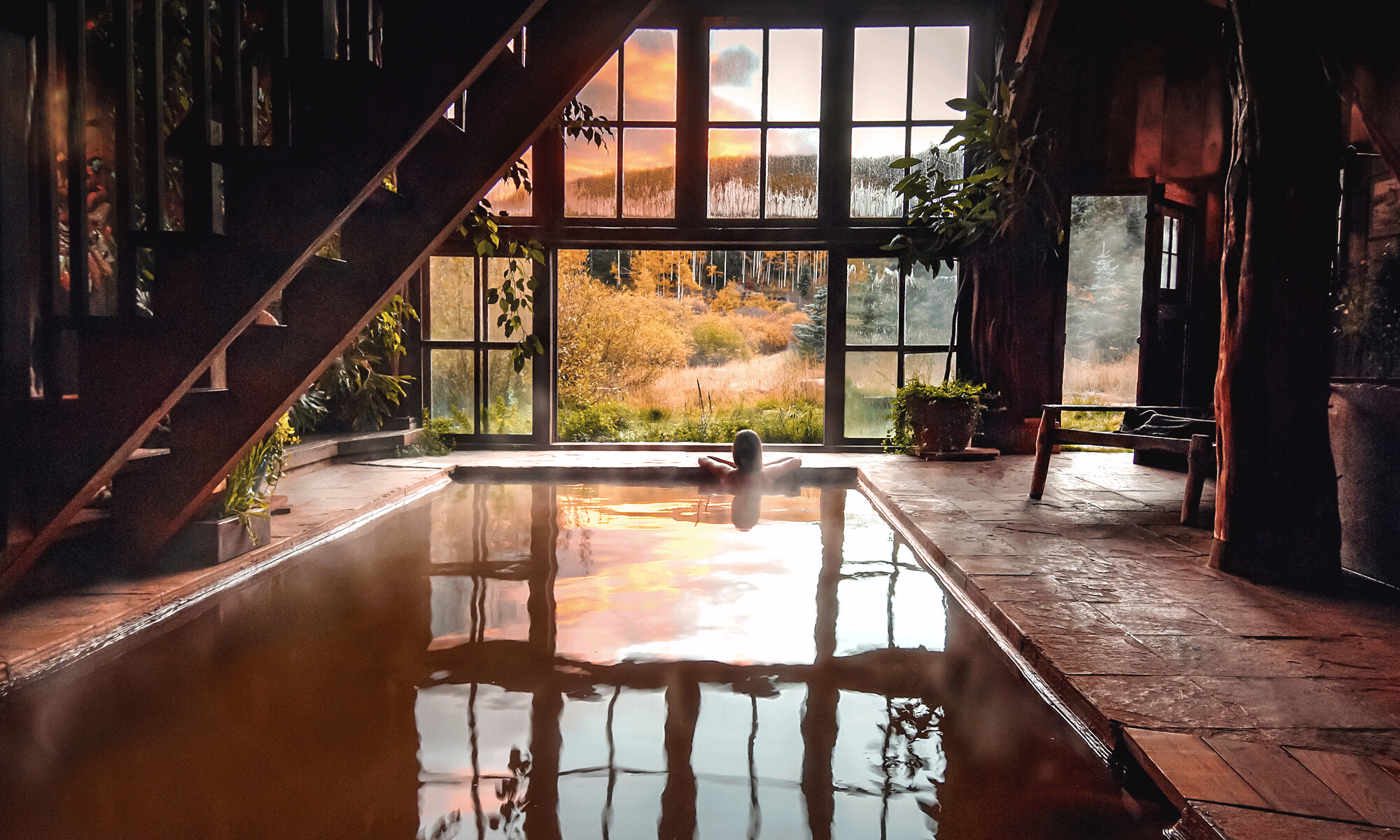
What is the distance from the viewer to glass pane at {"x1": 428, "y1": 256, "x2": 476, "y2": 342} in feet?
24.7

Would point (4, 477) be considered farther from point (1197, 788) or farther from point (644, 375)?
point (644, 375)

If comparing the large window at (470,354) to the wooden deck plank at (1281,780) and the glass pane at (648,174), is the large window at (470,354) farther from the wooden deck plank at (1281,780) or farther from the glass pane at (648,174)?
the wooden deck plank at (1281,780)

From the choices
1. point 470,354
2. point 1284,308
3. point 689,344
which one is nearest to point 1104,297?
point 689,344

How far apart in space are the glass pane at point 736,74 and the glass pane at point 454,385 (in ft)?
10.0

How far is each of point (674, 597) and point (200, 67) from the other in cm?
214

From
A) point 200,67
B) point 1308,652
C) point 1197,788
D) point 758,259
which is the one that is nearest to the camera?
point 1197,788

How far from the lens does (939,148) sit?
743cm

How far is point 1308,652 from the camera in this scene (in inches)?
92.1

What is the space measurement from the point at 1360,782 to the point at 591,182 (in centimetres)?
691

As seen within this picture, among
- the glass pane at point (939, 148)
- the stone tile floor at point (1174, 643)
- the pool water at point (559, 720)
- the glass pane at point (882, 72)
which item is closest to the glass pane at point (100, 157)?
the stone tile floor at point (1174, 643)

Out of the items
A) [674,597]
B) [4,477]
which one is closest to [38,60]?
[4,477]

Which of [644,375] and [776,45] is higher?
[776,45]

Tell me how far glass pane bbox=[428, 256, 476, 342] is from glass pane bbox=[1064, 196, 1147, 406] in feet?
30.9

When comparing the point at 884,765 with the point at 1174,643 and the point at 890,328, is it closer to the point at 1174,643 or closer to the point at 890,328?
the point at 1174,643
